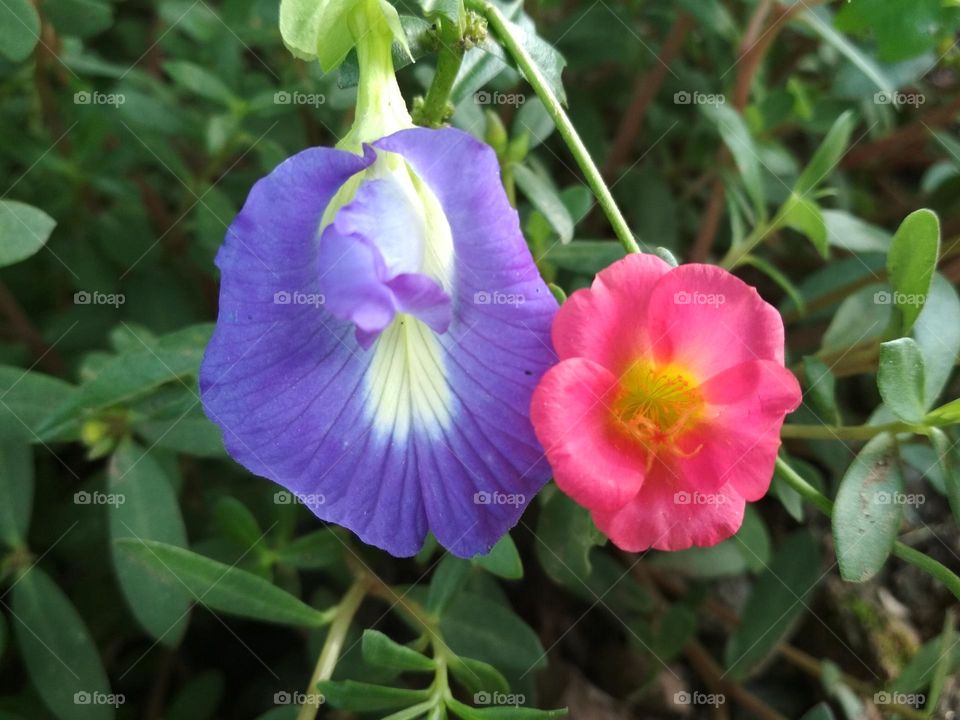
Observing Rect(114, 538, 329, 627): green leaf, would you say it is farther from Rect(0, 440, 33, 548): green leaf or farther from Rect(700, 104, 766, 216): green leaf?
Rect(700, 104, 766, 216): green leaf

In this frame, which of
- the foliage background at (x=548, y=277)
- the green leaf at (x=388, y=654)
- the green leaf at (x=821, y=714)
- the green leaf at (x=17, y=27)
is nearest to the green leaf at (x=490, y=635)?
the foliage background at (x=548, y=277)

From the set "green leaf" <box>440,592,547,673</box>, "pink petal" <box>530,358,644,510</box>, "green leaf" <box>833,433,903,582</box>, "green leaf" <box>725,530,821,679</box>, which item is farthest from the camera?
"green leaf" <box>725,530,821,679</box>

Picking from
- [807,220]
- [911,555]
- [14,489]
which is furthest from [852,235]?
[14,489]

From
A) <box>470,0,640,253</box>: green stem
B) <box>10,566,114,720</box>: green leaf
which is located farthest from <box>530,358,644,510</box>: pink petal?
<box>10,566,114,720</box>: green leaf

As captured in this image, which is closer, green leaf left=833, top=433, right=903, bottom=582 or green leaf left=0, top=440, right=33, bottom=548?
green leaf left=833, top=433, right=903, bottom=582

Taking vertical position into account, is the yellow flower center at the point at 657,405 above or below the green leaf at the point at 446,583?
above

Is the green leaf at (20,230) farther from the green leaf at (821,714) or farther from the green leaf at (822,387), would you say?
the green leaf at (821,714)
